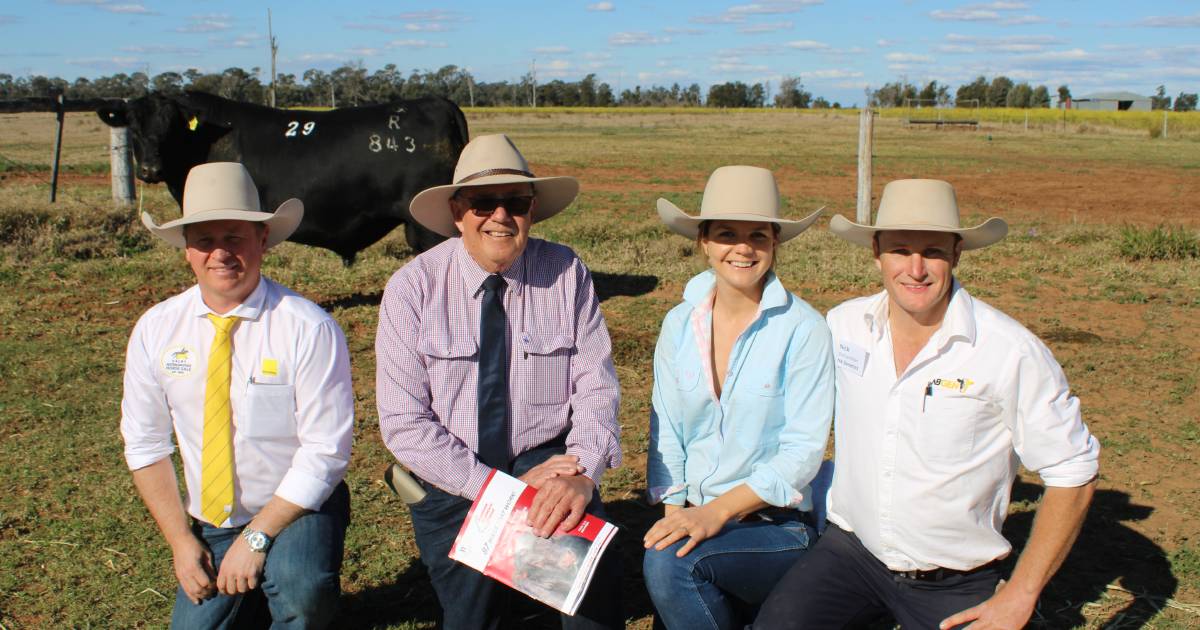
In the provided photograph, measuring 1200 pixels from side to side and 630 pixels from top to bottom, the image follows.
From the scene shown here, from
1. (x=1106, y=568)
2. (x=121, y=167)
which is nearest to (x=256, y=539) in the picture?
(x=1106, y=568)

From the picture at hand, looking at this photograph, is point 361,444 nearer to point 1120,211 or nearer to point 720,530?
point 720,530

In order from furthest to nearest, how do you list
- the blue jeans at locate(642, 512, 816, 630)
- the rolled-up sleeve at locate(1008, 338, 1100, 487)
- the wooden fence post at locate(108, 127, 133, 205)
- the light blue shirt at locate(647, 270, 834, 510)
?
the wooden fence post at locate(108, 127, 133, 205) → the light blue shirt at locate(647, 270, 834, 510) → the blue jeans at locate(642, 512, 816, 630) → the rolled-up sleeve at locate(1008, 338, 1100, 487)

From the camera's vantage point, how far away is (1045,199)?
17234 millimetres

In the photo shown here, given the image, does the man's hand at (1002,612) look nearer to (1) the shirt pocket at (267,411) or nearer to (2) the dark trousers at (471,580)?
(2) the dark trousers at (471,580)

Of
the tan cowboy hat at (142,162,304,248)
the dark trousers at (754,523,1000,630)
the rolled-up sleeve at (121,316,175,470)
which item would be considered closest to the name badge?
the dark trousers at (754,523,1000,630)

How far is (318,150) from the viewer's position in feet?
28.2

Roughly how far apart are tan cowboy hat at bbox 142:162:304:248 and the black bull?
5.35 m

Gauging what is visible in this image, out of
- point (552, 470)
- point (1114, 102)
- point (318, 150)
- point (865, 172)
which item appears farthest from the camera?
point (1114, 102)

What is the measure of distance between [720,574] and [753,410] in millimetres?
525

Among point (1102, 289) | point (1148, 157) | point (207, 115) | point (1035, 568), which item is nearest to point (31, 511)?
point (1035, 568)

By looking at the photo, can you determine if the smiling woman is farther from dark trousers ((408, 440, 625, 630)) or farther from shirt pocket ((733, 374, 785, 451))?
dark trousers ((408, 440, 625, 630))

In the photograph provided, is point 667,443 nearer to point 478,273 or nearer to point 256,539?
point 478,273

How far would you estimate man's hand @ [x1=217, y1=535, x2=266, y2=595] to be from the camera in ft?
9.70

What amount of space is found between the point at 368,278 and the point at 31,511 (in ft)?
16.3
